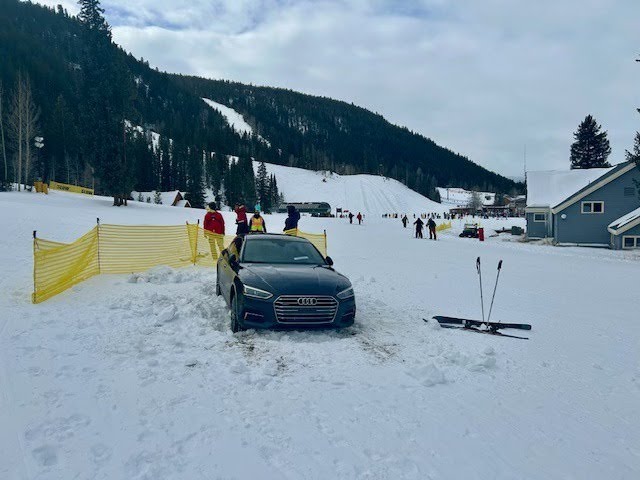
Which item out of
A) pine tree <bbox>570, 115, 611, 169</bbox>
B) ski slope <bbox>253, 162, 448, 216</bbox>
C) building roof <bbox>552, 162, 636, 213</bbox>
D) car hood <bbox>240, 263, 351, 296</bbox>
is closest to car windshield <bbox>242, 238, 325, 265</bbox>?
car hood <bbox>240, 263, 351, 296</bbox>

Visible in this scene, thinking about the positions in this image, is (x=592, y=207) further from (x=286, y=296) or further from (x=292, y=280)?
(x=286, y=296)

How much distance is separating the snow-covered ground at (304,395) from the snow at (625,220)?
27.3 m

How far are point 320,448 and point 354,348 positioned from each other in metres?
2.63

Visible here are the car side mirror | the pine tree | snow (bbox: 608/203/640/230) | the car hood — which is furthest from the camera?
the pine tree

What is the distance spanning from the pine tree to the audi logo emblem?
218ft

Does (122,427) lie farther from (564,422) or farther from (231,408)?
(564,422)

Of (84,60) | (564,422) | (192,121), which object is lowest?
(564,422)

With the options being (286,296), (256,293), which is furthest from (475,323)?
(256,293)

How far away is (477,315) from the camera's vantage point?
843 centimetres

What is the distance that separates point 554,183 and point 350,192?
111 m

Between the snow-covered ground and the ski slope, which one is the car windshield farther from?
the ski slope

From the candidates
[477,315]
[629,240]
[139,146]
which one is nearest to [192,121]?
[139,146]

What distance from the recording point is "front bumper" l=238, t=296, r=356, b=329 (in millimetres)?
6133

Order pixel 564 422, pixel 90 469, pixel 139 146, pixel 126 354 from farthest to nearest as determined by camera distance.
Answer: pixel 139 146, pixel 126 354, pixel 564 422, pixel 90 469
